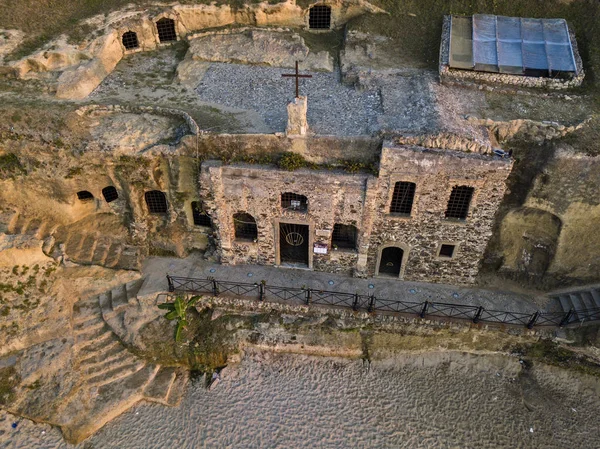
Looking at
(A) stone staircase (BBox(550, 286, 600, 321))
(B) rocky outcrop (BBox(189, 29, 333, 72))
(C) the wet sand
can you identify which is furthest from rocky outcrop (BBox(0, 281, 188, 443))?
(A) stone staircase (BBox(550, 286, 600, 321))

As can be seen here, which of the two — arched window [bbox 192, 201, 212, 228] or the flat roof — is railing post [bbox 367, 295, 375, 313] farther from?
the flat roof

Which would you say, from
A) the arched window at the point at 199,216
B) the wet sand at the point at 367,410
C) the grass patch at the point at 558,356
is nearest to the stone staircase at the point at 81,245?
the arched window at the point at 199,216

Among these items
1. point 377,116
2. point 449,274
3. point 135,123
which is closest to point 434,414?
point 449,274

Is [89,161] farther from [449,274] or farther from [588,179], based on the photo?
[588,179]

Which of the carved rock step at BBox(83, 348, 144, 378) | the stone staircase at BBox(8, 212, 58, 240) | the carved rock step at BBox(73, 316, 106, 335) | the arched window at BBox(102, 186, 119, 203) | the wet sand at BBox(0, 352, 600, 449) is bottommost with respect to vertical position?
the wet sand at BBox(0, 352, 600, 449)

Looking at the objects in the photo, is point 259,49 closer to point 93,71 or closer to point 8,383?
point 93,71

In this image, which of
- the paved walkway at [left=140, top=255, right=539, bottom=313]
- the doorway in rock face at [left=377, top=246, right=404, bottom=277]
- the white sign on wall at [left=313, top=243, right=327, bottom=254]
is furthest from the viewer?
the doorway in rock face at [left=377, top=246, right=404, bottom=277]
